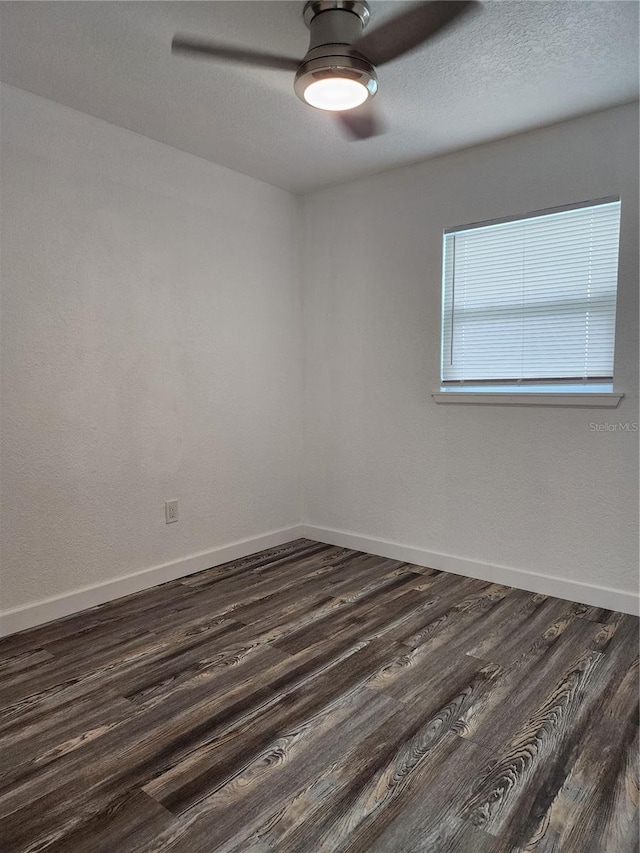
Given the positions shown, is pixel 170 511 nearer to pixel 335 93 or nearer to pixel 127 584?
pixel 127 584

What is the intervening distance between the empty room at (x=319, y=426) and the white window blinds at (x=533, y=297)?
1cm

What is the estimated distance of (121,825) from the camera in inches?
55.9

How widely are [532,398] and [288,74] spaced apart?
193cm

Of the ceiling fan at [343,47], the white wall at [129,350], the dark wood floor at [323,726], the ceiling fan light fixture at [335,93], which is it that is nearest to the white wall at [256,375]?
the white wall at [129,350]

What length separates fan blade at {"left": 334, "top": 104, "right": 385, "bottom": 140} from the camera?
263cm

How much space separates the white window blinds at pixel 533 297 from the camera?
8.96 feet

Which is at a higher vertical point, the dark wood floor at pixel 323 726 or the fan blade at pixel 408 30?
the fan blade at pixel 408 30

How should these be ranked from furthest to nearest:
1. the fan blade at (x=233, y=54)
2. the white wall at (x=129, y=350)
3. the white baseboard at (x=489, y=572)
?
the white baseboard at (x=489, y=572) < the white wall at (x=129, y=350) < the fan blade at (x=233, y=54)

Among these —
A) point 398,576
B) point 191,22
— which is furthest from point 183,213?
point 398,576

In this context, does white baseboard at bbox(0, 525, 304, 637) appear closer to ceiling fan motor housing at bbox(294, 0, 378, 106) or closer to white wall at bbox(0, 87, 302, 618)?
white wall at bbox(0, 87, 302, 618)

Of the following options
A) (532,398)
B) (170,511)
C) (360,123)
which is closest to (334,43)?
(360,123)

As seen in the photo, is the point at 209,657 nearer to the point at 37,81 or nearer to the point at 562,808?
the point at 562,808

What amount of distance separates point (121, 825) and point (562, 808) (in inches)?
46.0

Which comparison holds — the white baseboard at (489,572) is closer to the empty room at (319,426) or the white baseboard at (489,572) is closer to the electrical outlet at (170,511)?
the empty room at (319,426)
